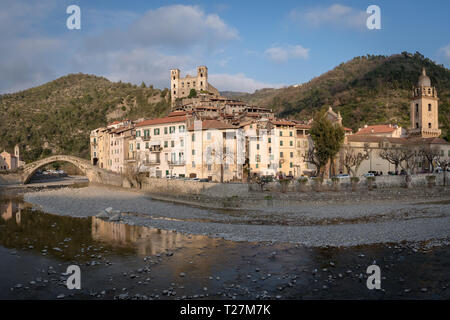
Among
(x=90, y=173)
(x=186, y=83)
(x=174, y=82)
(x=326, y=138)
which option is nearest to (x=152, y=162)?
(x=90, y=173)

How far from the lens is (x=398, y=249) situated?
19.6 meters

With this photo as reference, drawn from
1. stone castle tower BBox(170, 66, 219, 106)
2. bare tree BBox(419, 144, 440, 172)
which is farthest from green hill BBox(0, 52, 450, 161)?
bare tree BBox(419, 144, 440, 172)

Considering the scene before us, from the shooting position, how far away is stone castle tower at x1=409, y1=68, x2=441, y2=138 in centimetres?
7560

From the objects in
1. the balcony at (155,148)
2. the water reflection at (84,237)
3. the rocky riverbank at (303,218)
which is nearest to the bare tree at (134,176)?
the balcony at (155,148)

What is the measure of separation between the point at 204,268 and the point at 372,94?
122464mm

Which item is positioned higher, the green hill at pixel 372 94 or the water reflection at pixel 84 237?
the green hill at pixel 372 94

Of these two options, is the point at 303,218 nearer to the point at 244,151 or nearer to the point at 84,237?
the point at 84,237

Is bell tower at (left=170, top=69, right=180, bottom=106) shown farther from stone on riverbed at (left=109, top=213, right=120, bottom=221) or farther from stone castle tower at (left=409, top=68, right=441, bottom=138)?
stone on riverbed at (left=109, top=213, right=120, bottom=221)

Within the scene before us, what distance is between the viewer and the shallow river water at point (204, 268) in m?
13.4

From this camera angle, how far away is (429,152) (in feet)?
182

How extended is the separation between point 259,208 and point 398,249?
56.3ft

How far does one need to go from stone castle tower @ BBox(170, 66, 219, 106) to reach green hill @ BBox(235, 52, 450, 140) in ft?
115

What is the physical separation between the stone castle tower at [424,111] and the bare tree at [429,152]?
48.9 ft

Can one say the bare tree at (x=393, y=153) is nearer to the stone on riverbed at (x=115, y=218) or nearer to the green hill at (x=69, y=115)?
the stone on riverbed at (x=115, y=218)
